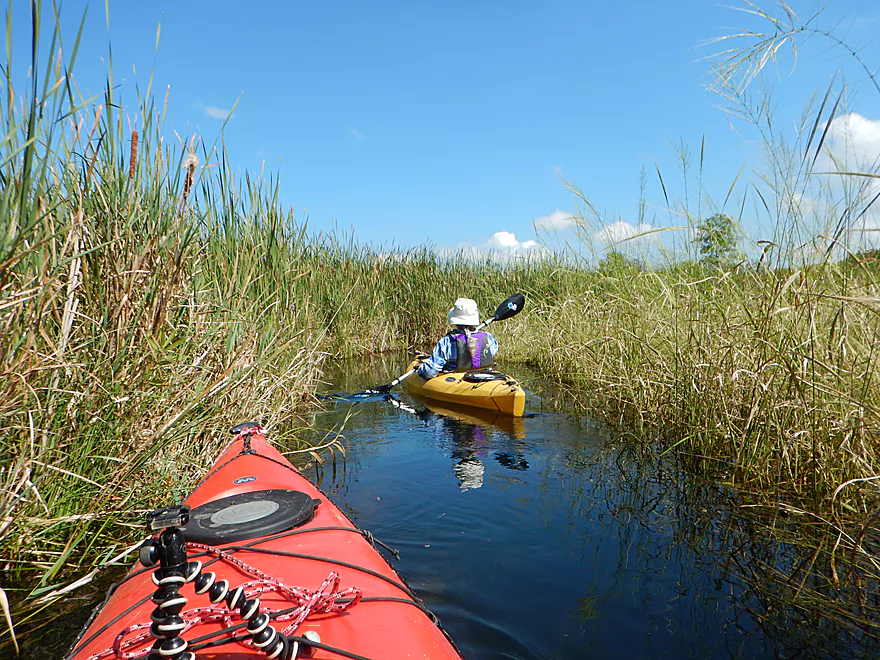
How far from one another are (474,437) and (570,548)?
104 inches

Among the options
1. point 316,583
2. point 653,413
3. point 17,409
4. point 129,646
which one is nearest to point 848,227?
point 653,413

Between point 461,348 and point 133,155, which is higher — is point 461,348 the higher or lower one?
the lower one

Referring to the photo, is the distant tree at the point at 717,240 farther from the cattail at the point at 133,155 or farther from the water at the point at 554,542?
the cattail at the point at 133,155

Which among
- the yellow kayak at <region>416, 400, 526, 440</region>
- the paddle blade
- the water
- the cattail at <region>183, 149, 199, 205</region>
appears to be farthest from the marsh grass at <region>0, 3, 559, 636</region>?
the paddle blade

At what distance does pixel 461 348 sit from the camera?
745 centimetres

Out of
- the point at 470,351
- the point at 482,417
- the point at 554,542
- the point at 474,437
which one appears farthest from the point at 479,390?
the point at 554,542

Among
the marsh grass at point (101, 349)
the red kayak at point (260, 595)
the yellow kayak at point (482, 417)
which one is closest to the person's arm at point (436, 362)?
the yellow kayak at point (482, 417)

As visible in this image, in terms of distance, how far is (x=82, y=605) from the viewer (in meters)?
2.57

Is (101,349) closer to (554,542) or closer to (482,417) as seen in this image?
(554,542)

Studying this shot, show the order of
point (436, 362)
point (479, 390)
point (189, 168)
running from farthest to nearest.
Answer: point (436, 362) → point (479, 390) → point (189, 168)

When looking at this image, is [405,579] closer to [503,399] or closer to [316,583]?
[316,583]

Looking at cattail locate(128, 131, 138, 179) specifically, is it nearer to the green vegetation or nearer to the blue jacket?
the green vegetation

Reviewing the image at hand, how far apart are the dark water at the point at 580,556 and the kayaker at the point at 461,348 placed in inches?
81.9

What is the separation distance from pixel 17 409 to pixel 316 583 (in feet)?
4.95
